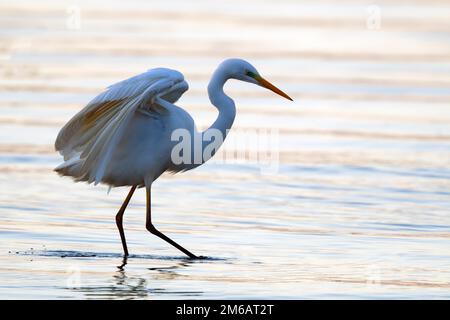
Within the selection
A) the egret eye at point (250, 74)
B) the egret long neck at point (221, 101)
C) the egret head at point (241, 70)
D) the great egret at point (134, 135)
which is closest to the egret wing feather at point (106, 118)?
the great egret at point (134, 135)

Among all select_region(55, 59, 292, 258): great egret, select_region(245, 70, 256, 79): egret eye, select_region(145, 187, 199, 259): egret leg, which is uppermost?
→ select_region(245, 70, 256, 79): egret eye

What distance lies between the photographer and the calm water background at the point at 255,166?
39.9 feet

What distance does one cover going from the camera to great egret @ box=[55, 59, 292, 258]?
1305 centimetres

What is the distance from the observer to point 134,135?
13.6 m

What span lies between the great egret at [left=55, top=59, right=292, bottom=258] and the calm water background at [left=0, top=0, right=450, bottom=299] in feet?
2.37

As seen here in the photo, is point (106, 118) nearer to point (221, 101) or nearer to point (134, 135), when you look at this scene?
point (134, 135)

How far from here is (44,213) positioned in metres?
14.9

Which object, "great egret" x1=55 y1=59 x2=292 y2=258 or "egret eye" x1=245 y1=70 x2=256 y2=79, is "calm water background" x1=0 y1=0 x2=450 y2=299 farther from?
"egret eye" x1=245 y1=70 x2=256 y2=79

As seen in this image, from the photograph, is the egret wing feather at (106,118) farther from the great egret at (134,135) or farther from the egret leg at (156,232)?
the egret leg at (156,232)

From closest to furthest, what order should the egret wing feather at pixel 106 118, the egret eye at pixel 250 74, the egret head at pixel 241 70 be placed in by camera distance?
the egret wing feather at pixel 106 118
the egret head at pixel 241 70
the egret eye at pixel 250 74

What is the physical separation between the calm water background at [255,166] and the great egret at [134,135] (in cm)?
72

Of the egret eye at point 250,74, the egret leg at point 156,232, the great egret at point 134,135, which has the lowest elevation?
the egret leg at point 156,232

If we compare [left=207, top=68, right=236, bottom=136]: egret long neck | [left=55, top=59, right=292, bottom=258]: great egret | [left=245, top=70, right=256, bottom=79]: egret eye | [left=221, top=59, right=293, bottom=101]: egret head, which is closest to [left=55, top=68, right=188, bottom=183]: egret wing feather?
[left=55, top=59, right=292, bottom=258]: great egret

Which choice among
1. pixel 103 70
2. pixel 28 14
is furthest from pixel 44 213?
pixel 28 14
